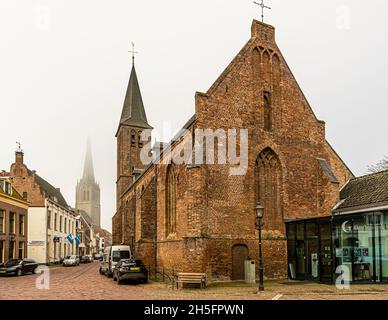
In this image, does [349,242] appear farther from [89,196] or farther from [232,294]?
[89,196]

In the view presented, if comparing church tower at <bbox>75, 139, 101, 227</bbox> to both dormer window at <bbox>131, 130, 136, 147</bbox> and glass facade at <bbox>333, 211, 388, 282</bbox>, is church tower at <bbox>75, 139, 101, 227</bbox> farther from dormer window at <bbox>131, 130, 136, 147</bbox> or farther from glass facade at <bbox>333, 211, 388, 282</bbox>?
glass facade at <bbox>333, 211, 388, 282</bbox>

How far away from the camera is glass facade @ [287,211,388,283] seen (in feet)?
63.3

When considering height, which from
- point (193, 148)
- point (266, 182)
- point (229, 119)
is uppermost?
point (229, 119)

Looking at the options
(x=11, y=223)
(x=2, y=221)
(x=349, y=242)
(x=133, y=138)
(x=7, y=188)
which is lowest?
(x=349, y=242)

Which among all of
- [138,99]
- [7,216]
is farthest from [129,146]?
[7,216]

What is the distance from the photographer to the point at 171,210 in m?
26.2

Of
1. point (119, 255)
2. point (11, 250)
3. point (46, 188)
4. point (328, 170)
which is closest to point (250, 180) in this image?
point (328, 170)

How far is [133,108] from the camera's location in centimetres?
5547

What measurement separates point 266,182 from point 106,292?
1061 cm

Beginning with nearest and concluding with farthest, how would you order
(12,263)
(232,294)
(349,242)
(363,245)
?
(232,294) < (363,245) < (349,242) < (12,263)

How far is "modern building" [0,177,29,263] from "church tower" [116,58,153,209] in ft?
47.1

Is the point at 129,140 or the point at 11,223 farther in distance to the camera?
the point at 129,140

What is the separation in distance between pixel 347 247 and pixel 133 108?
39968 mm
